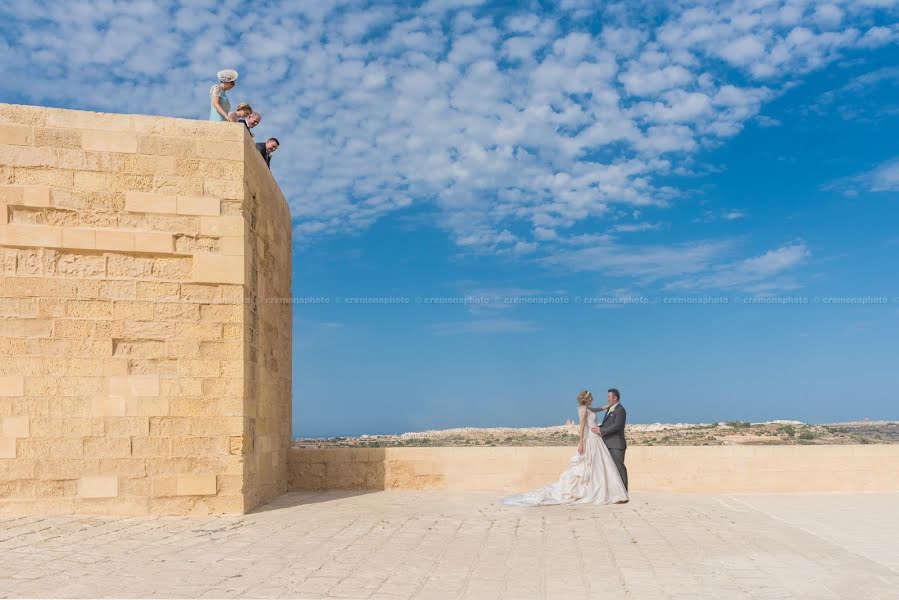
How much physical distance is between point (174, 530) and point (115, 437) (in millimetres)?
1299

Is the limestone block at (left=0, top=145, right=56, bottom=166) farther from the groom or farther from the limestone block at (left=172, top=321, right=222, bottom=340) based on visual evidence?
the groom

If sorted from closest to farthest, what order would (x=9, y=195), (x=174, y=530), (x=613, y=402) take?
1. (x=174, y=530)
2. (x=9, y=195)
3. (x=613, y=402)

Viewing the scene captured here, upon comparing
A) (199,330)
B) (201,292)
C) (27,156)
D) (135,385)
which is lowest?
(135,385)

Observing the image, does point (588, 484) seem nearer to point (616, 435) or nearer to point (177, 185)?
point (616, 435)

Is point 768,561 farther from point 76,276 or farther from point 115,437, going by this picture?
point 76,276

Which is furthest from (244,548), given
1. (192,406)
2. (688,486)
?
(688,486)

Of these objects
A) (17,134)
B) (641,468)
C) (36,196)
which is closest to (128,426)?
(36,196)

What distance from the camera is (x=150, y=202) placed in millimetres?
8484

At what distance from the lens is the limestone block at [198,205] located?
8.56 meters

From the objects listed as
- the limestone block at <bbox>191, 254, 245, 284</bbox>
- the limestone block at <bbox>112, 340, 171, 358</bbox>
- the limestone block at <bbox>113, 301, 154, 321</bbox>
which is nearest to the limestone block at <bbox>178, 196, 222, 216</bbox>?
the limestone block at <bbox>191, 254, 245, 284</bbox>

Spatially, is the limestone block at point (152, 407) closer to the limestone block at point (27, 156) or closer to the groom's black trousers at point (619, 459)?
the limestone block at point (27, 156)

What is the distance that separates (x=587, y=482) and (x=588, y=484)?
3 cm

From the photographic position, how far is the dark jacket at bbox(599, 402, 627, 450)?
33.2 ft

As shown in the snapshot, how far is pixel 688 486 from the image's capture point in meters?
11.1
